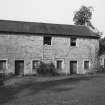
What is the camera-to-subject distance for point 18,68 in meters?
21.2

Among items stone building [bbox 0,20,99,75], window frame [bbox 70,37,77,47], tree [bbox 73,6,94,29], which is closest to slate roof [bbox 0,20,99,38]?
stone building [bbox 0,20,99,75]

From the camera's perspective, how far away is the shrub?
71.3 ft

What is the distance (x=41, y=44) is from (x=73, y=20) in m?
23.7

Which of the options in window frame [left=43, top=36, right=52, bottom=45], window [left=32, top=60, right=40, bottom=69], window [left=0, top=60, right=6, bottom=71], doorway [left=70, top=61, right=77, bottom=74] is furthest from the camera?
doorway [left=70, top=61, right=77, bottom=74]

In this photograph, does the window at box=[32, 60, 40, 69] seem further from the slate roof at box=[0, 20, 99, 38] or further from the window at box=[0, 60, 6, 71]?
the slate roof at box=[0, 20, 99, 38]

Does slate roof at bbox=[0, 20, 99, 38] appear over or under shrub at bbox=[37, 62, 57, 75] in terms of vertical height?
over

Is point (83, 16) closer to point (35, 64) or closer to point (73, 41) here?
point (73, 41)

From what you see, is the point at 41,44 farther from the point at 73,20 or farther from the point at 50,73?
the point at 73,20

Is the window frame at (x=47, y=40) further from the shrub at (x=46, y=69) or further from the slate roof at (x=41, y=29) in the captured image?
the shrub at (x=46, y=69)

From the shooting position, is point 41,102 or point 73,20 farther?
point 73,20

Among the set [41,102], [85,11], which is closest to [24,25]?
[41,102]

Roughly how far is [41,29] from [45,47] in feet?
9.01

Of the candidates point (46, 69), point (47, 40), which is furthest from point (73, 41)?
point (46, 69)

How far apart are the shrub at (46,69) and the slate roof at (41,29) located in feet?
14.3
